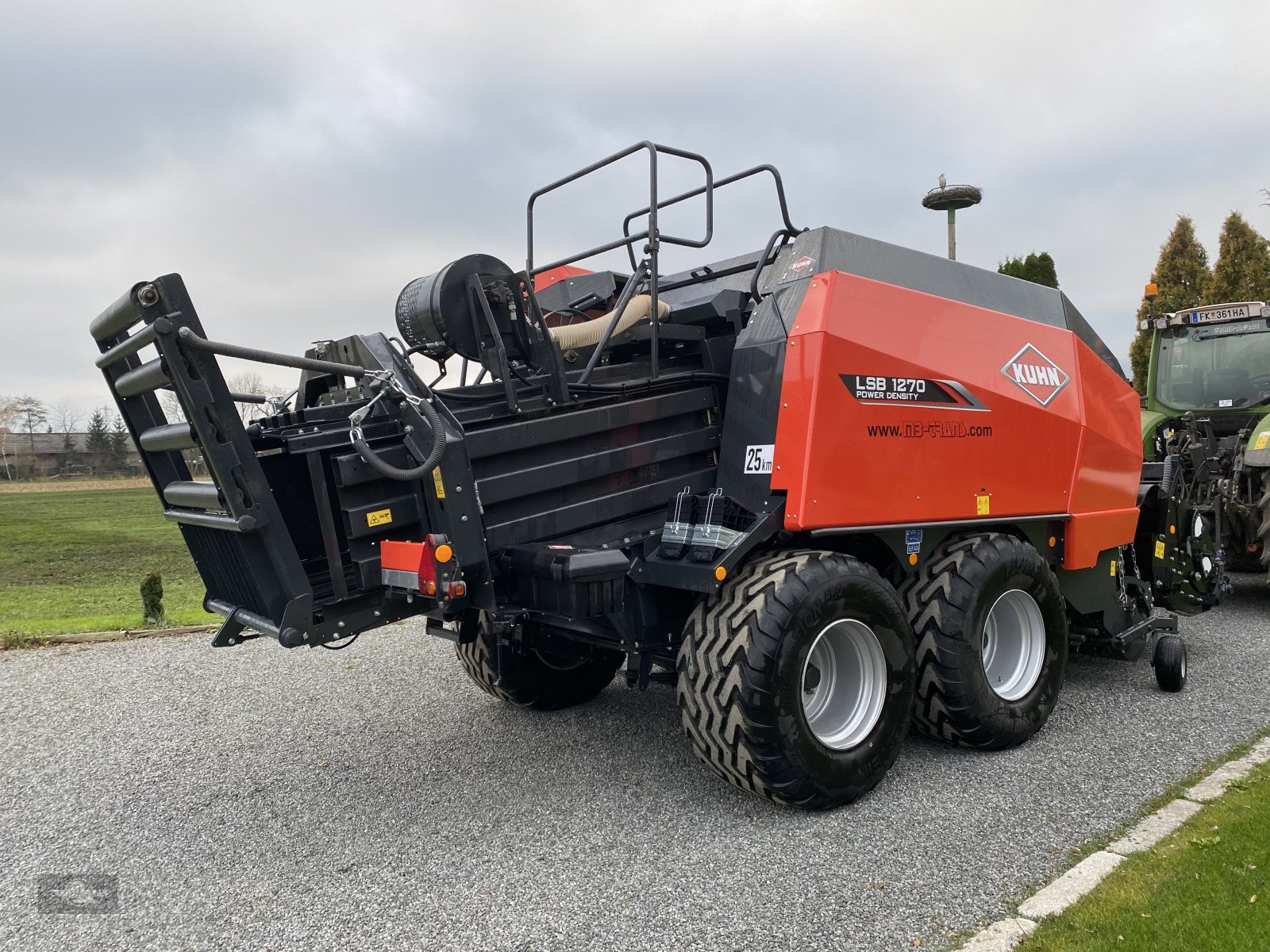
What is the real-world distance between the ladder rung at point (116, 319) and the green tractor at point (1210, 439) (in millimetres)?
5712

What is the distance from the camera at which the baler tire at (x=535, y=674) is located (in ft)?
15.4

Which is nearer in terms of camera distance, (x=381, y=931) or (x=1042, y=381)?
(x=381, y=931)

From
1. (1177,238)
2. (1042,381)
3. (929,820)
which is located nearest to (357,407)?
(929,820)

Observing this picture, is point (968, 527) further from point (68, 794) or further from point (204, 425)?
point (68, 794)

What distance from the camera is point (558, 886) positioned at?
2.98 meters

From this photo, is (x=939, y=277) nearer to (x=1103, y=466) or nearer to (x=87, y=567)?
(x=1103, y=466)

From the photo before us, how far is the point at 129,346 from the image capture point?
3.04m

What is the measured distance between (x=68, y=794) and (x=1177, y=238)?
23.6m

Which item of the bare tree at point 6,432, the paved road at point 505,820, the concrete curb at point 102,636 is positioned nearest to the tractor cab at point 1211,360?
the paved road at point 505,820

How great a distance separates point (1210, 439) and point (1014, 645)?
388 centimetres

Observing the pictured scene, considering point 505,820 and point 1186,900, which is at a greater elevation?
point 1186,900

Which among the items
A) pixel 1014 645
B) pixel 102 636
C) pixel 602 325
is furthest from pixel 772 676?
pixel 102 636

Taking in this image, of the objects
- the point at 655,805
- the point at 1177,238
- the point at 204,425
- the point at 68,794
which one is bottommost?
the point at 68,794

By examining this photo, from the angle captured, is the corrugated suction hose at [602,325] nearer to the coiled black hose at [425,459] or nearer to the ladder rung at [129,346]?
the coiled black hose at [425,459]
